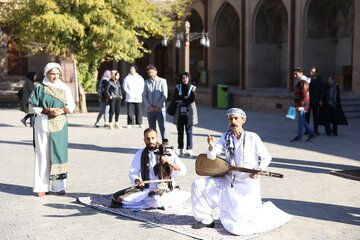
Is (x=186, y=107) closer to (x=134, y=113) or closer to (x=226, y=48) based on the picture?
(x=134, y=113)

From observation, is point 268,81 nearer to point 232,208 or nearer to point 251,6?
point 251,6

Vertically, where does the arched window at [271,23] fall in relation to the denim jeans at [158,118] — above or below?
above

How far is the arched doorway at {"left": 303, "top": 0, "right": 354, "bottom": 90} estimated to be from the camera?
21297mm

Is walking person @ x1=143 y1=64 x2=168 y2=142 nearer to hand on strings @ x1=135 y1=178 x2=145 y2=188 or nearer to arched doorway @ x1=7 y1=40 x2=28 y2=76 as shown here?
hand on strings @ x1=135 y1=178 x2=145 y2=188

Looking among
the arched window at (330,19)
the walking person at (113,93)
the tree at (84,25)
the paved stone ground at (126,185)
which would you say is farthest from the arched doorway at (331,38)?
the walking person at (113,93)

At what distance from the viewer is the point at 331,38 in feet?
72.8

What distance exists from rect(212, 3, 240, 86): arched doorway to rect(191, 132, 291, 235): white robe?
860 inches

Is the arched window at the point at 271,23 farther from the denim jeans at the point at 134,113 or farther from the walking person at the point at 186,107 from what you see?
the walking person at the point at 186,107

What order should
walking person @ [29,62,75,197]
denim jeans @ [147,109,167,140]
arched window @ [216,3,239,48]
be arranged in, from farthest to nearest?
arched window @ [216,3,239,48] < denim jeans @ [147,109,167,140] < walking person @ [29,62,75,197]

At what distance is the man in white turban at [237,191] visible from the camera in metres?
5.48

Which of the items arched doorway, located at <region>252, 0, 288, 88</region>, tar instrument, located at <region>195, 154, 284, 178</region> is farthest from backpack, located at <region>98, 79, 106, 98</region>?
arched doorway, located at <region>252, 0, 288, 88</region>

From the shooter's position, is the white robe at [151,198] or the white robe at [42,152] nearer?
the white robe at [151,198]

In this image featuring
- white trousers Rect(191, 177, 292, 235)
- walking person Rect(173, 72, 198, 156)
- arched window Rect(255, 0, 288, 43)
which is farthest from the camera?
arched window Rect(255, 0, 288, 43)

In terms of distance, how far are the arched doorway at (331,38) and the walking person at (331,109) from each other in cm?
791
